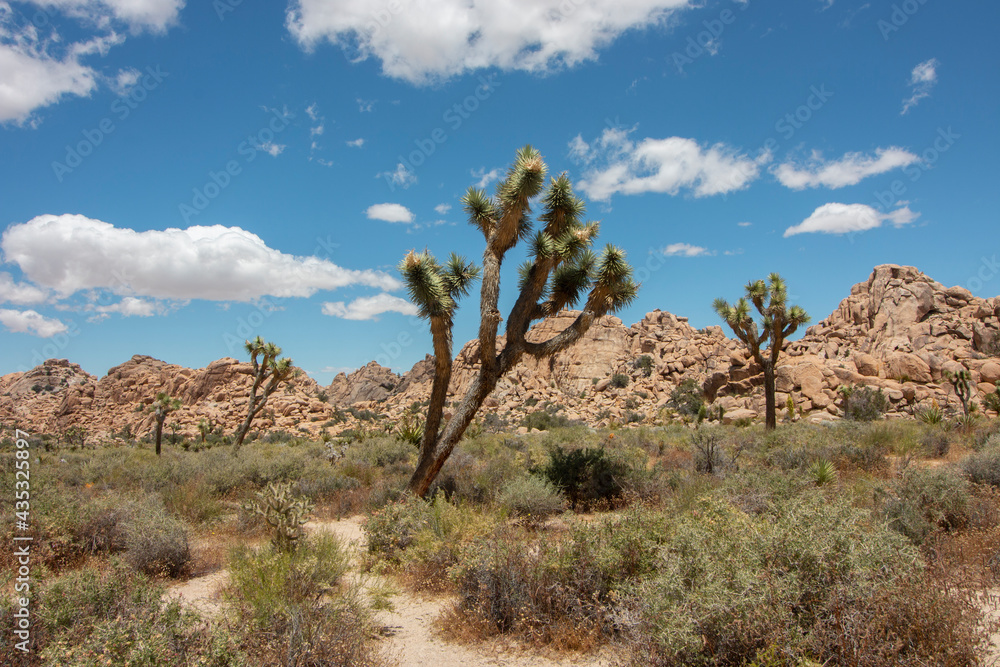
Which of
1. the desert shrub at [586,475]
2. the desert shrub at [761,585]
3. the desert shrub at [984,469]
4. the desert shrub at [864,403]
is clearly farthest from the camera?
the desert shrub at [864,403]

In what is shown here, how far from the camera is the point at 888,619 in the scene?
10.6 ft

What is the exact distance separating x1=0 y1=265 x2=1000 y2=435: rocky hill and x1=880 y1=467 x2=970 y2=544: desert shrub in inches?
849

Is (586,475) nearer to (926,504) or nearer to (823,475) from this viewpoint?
(823,475)

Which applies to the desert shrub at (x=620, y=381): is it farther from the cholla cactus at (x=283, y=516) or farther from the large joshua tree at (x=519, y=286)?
the cholla cactus at (x=283, y=516)

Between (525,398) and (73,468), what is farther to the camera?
(525,398)

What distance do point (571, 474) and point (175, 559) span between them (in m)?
6.51

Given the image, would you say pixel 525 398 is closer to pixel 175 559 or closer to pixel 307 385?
pixel 307 385

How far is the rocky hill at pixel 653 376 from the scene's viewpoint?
30125 millimetres

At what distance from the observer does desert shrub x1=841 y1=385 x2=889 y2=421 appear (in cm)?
2400

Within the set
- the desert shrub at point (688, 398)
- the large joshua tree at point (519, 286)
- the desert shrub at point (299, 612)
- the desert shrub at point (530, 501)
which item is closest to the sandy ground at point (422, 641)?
the desert shrub at point (299, 612)

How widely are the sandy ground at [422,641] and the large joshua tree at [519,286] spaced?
409 cm

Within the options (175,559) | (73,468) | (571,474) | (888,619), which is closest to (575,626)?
(888,619)

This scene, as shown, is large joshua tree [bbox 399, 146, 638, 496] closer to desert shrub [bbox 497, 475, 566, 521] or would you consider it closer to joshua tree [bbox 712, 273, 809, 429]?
desert shrub [bbox 497, 475, 566, 521]

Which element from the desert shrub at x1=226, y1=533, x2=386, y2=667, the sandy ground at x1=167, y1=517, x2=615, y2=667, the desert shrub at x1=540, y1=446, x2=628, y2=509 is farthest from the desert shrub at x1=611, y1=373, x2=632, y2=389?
the desert shrub at x1=226, y1=533, x2=386, y2=667
